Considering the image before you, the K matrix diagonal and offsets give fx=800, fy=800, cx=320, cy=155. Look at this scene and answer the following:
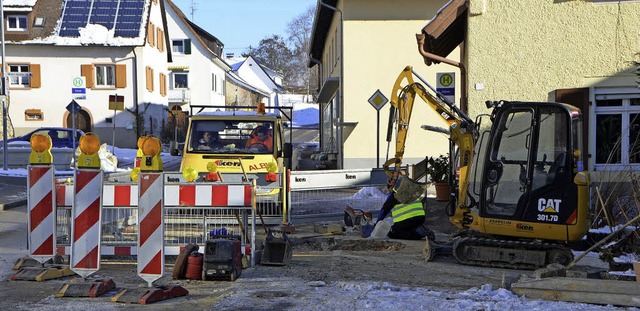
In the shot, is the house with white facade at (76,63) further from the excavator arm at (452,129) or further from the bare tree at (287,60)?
the bare tree at (287,60)

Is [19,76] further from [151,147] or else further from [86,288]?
[151,147]

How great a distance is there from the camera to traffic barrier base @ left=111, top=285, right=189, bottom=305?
25.0 feet

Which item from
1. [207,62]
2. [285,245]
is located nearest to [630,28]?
[285,245]

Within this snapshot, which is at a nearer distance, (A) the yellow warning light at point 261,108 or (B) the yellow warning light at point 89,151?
(B) the yellow warning light at point 89,151

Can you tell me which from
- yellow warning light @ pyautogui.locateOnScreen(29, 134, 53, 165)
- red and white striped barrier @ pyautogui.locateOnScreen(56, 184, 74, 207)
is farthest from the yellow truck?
yellow warning light @ pyautogui.locateOnScreen(29, 134, 53, 165)

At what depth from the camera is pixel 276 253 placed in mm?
9844

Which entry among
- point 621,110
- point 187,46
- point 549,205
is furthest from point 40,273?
point 187,46

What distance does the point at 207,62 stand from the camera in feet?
218

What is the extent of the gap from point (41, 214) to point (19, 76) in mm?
41785

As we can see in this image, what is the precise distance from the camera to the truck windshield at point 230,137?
15.0 m

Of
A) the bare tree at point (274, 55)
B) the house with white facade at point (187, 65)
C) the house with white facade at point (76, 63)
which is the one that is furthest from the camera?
the bare tree at point (274, 55)

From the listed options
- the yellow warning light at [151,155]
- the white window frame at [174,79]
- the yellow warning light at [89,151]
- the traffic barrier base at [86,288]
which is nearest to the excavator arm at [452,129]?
the yellow warning light at [151,155]

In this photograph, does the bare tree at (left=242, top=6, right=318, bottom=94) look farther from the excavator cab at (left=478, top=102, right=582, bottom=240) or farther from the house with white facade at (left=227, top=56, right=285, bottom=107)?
the excavator cab at (left=478, top=102, right=582, bottom=240)

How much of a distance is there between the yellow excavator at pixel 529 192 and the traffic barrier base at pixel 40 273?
15.1 feet
